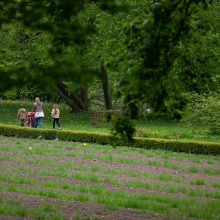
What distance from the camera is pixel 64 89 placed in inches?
1460

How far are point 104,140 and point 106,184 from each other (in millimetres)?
9368

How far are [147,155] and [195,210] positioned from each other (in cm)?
877

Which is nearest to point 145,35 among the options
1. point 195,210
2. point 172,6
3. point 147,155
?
point 172,6

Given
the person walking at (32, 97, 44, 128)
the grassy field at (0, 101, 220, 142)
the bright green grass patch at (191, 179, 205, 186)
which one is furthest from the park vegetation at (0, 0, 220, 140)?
the person walking at (32, 97, 44, 128)

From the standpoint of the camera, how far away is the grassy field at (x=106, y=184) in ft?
25.1

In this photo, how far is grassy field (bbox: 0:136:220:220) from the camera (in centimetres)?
766

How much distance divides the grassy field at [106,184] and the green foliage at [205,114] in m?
4.79

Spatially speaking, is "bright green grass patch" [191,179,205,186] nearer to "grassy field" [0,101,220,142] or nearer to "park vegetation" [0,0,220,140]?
"park vegetation" [0,0,220,140]

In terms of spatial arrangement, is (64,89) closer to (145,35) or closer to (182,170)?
(182,170)

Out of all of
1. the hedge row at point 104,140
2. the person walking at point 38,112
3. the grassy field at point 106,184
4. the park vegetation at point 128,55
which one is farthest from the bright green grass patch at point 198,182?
the person walking at point 38,112

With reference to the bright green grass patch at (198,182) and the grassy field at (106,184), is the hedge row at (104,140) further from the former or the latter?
the bright green grass patch at (198,182)

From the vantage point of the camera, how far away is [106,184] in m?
10.6

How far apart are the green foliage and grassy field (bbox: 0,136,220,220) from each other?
4786mm

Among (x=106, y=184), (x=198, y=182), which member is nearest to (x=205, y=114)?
(x=198, y=182)
